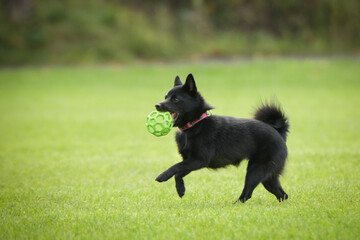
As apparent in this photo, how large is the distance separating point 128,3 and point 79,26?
423 centimetres

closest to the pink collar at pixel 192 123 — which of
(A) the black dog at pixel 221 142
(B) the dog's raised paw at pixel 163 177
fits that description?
(A) the black dog at pixel 221 142

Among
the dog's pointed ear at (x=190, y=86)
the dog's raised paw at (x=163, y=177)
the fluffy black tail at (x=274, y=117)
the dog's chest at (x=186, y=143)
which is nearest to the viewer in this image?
the dog's raised paw at (x=163, y=177)

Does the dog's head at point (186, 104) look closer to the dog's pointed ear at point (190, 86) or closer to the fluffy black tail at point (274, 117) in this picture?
the dog's pointed ear at point (190, 86)

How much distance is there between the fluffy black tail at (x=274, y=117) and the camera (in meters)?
5.39

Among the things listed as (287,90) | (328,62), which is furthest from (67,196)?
(328,62)

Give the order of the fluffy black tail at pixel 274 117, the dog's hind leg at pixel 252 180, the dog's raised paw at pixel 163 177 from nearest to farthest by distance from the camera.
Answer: the dog's raised paw at pixel 163 177, the dog's hind leg at pixel 252 180, the fluffy black tail at pixel 274 117

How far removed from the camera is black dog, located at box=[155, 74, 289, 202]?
16.3 ft

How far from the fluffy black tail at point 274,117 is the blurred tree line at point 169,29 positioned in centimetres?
2098

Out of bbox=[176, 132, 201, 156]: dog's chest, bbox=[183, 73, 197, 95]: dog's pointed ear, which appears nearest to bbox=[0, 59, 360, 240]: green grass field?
bbox=[176, 132, 201, 156]: dog's chest

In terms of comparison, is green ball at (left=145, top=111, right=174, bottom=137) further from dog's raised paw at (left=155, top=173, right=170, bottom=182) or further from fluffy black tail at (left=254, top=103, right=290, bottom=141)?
fluffy black tail at (left=254, top=103, right=290, bottom=141)

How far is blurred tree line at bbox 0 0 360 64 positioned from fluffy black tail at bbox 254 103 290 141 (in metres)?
21.0

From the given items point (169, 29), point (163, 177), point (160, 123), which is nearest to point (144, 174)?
point (160, 123)

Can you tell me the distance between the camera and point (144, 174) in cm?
722

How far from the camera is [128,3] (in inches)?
1151
